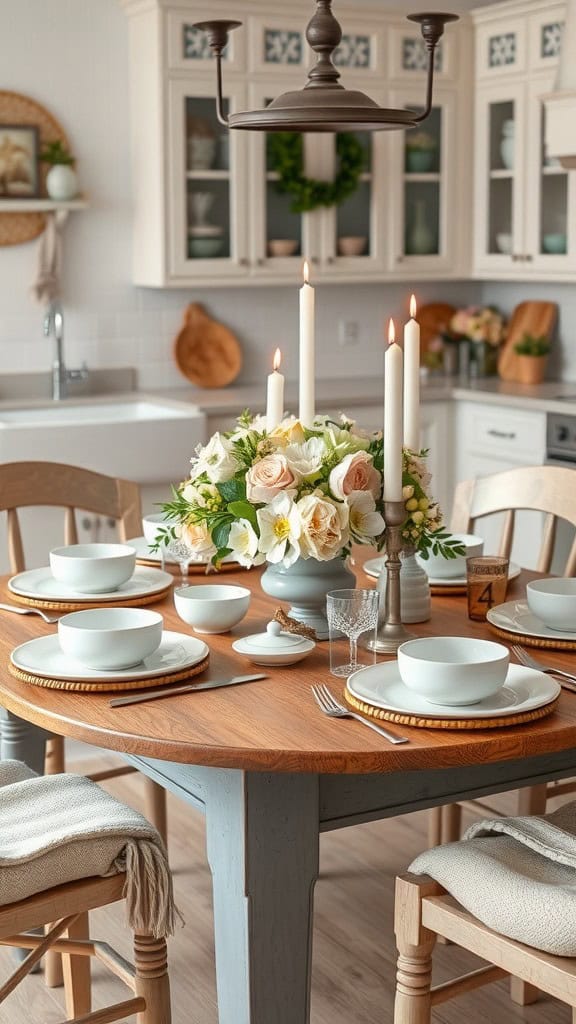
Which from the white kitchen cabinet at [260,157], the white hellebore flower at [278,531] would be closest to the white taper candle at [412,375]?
the white hellebore flower at [278,531]

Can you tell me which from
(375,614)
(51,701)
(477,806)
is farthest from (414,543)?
(477,806)

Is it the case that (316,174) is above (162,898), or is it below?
above

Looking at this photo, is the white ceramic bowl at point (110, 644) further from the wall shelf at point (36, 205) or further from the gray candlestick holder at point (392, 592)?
the wall shelf at point (36, 205)

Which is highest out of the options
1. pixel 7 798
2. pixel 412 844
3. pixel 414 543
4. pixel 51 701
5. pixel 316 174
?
pixel 316 174

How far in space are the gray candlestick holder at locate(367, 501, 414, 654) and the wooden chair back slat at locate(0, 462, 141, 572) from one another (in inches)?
37.9

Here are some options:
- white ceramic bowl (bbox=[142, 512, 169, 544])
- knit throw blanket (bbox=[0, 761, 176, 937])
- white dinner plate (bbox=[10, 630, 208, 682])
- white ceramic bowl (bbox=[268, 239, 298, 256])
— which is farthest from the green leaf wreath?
knit throw blanket (bbox=[0, 761, 176, 937])

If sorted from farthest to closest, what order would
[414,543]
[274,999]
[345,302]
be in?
[345,302] → [414,543] → [274,999]

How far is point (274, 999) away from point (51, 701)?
0.51 meters

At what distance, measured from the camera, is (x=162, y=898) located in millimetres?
1890

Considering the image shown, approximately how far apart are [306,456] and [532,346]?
3079 mm

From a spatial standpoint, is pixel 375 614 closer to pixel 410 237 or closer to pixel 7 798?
pixel 7 798

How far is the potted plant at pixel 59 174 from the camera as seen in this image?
4555 millimetres

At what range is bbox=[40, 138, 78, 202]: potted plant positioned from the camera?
14.9 feet

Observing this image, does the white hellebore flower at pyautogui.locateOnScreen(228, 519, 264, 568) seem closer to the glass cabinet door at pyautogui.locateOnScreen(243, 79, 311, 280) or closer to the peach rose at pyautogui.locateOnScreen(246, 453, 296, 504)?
the peach rose at pyautogui.locateOnScreen(246, 453, 296, 504)
